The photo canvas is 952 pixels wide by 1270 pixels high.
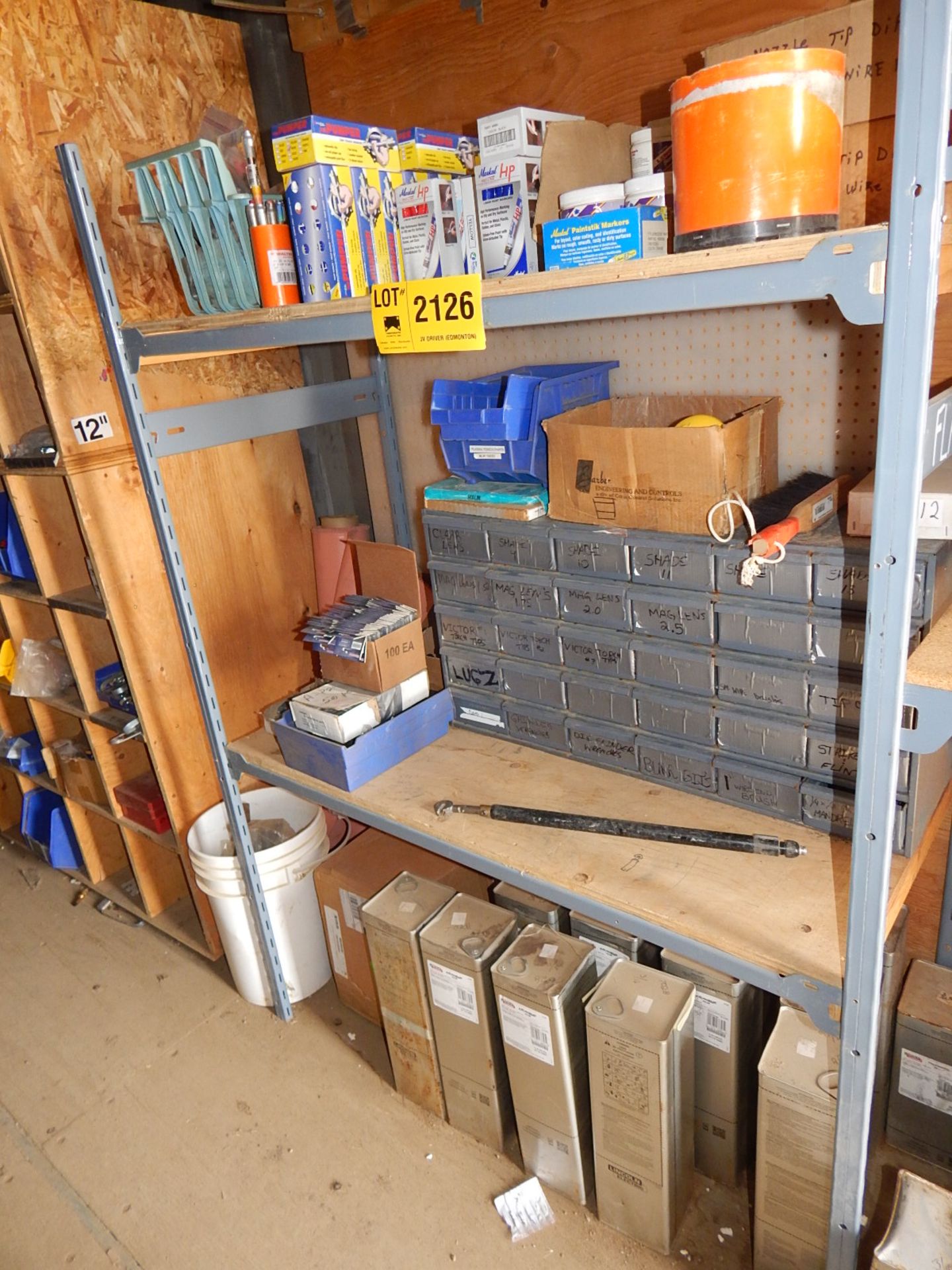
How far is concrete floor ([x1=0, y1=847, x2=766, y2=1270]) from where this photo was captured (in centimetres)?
156

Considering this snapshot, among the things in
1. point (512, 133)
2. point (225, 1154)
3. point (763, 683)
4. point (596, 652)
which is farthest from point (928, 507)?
point (225, 1154)

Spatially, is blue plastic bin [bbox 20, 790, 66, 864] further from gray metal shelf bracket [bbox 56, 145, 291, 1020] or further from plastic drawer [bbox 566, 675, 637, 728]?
plastic drawer [bbox 566, 675, 637, 728]

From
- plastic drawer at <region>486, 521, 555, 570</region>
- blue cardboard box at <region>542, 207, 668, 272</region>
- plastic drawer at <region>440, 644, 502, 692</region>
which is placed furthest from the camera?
plastic drawer at <region>440, 644, 502, 692</region>

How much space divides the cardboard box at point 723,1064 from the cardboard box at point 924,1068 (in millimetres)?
261

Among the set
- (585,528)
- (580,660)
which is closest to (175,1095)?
(580,660)

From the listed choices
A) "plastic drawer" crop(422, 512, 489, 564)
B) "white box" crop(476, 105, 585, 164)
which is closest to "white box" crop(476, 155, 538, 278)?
"white box" crop(476, 105, 585, 164)

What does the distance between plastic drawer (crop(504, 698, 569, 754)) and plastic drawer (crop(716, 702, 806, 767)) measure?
33 cm

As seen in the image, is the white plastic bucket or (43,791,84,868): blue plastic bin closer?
the white plastic bucket

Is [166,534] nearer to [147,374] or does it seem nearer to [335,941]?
[147,374]

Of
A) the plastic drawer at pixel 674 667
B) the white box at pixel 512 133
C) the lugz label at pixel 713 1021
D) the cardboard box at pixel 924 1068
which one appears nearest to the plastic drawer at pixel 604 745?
the plastic drawer at pixel 674 667

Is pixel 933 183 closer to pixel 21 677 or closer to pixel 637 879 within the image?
pixel 637 879

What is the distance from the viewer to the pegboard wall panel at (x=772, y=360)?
1369mm

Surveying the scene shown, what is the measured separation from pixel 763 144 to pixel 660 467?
1.61ft

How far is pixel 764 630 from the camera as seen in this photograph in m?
1.25
